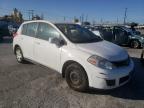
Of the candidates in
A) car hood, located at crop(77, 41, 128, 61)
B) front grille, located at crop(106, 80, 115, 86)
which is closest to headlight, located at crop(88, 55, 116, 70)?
car hood, located at crop(77, 41, 128, 61)

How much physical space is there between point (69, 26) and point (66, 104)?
8.46 feet

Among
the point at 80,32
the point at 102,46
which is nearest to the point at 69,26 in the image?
the point at 80,32

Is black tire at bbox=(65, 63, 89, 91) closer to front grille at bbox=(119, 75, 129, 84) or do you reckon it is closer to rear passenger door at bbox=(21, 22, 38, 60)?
front grille at bbox=(119, 75, 129, 84)

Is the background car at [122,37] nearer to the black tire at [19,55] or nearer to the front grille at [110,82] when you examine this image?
the black tire at [19,55]

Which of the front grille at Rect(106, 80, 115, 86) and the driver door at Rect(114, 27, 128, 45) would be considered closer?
the front grille at Rect(106, 80, 115, 86)

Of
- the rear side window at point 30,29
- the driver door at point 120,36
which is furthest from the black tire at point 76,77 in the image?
the driver door at point 120,36

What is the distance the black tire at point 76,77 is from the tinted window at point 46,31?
1080mm

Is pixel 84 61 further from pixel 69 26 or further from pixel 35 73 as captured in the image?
pixel 35 73

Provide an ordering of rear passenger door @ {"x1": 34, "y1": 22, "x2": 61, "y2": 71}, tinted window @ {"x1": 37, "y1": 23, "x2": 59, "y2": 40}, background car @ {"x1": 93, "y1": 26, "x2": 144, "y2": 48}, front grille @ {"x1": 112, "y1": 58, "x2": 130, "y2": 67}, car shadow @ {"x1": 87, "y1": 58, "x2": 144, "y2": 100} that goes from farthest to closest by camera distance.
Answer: background car @ {"x1": 93, "y1": 26, "x2": 144, "y2": 48} → tinted window @ {"x1": 37, "y1": 23, "x2": 59, "y2": 40} → rear passenger door @ {"x1": 34, "y1": 22, "x2": 61, "y2": 71} → car shadow @ {"x1": 87, "y1": 58, "x2": 144, "y2": 100} → front grille @ {"x1": 112, "y1": 58, "x2": 130, "y2": 67}

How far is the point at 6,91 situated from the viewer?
4.85 metres

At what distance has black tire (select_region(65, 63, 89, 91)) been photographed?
4.62 meters

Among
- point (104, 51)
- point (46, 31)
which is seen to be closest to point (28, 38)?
point (46, 31)

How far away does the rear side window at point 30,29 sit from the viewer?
20.8 ft

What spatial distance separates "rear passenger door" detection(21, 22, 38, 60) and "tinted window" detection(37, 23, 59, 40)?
0.30m
